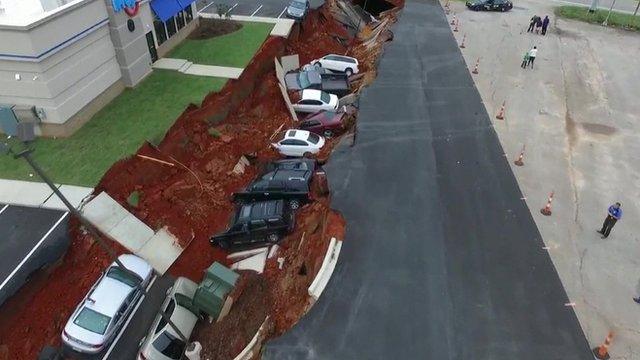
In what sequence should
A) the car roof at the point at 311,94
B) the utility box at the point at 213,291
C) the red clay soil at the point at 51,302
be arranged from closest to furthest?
the red clay soil at the point at 51,302 < the utility box at the point at 213,291 < the car roof at the point at 311,94

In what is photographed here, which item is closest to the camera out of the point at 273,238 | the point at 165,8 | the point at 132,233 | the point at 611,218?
the point at 611,218

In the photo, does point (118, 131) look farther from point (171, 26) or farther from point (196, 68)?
point (171, 26)

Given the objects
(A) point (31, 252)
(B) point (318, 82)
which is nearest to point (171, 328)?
(A) point (31, 252)

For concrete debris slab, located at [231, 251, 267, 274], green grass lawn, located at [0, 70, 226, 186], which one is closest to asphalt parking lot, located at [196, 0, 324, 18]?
green grass lawn, located at [0, 70, 226, 186]

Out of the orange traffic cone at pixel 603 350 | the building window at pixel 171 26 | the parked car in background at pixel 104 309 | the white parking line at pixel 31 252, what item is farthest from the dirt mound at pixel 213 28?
the orange traffic cone at pixel 603 350

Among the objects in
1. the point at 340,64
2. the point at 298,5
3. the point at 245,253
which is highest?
the point at 298,5

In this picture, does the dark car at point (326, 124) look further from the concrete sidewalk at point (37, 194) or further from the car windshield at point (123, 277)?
the car windshield at point (123, 277)

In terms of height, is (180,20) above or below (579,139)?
above
